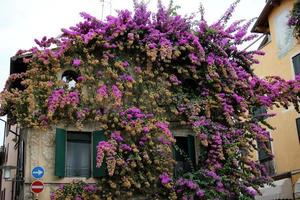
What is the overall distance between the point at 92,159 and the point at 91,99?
2016 millimetres

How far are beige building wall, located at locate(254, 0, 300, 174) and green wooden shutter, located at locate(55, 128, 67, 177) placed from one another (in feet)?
38.1

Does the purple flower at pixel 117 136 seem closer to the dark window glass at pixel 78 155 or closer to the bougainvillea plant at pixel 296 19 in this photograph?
the dark window glass at pixel 78 155

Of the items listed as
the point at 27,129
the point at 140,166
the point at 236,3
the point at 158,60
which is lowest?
the point at 140,166

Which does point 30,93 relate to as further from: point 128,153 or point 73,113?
point 128,153

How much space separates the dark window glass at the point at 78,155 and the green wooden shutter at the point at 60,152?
381 millimetres

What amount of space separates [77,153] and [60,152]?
81 centimetres

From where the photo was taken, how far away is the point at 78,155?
15.3 metres

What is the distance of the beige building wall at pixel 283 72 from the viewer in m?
21.8

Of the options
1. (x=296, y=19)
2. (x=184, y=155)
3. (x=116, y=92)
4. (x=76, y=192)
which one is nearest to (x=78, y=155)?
(x=76, y=192)

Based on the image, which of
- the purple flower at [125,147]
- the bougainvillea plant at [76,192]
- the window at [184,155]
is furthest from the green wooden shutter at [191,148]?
the bougainvillea plant at [76,192]

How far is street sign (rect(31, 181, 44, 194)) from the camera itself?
13.4 meters

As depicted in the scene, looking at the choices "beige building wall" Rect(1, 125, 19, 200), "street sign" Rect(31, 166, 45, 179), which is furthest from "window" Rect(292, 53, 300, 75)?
"street sign" Rect(31, 166, 45, 179)

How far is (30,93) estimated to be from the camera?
1473 centimetres

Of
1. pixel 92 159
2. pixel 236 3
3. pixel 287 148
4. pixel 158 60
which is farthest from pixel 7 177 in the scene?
pixel 287 148
